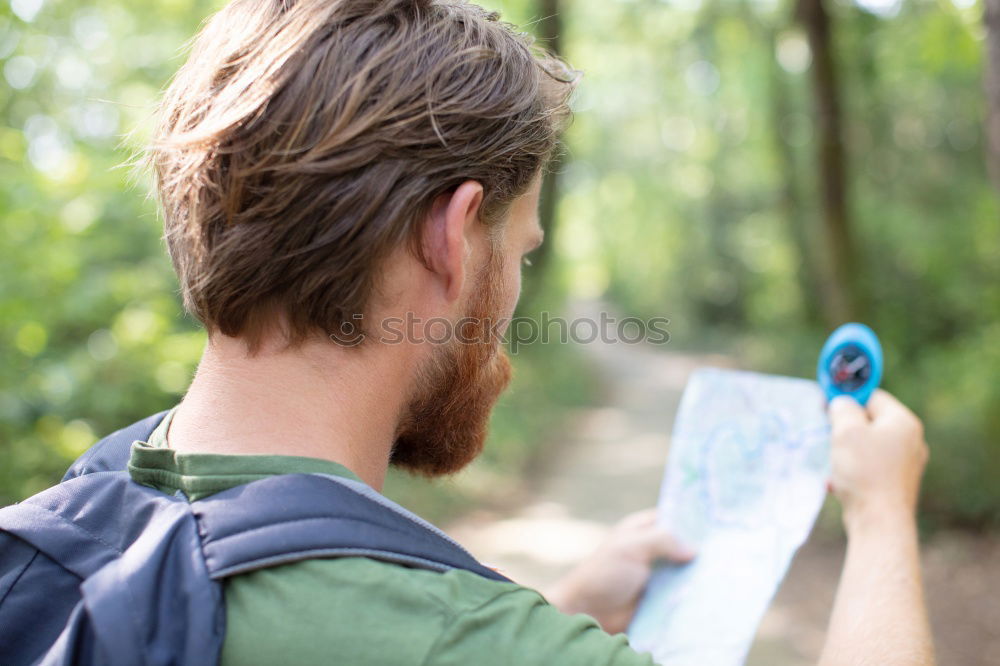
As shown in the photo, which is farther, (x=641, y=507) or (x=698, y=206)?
(x=698, y=206)

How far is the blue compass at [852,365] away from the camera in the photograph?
1.67 metres

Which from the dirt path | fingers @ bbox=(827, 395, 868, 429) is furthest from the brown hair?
the dirt path

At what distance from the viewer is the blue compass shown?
65.6 inches

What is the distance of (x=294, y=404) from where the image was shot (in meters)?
1.10

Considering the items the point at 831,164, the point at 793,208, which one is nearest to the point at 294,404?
A: the point at 831,164

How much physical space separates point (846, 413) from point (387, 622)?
113 centimetres

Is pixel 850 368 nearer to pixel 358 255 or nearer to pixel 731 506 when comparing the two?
pixel 731 506

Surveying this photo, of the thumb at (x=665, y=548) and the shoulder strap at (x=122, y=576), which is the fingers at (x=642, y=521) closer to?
the thumb at (x=665, y=548)

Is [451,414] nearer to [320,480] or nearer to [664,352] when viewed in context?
[320,480]

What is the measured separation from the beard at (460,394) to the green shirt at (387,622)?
382 mm

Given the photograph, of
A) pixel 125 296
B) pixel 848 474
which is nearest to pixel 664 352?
pixel 125 296

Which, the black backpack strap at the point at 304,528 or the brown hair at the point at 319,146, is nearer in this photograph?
the black backpack strap at the point at 304,528

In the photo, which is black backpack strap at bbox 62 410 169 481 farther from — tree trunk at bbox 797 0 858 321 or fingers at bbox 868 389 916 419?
tree trunk at bbox 797 0 858 321

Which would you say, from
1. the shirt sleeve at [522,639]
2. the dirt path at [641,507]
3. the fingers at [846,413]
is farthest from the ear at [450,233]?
the dirt path at [641,507]
